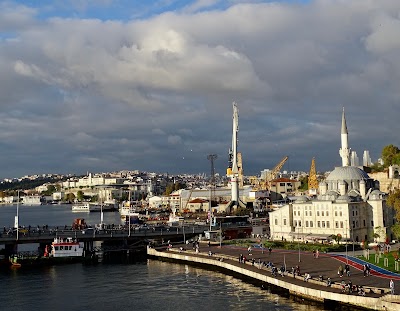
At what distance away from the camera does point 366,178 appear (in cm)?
8338

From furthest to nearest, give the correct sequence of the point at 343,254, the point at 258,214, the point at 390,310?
the point at 258,214, the point at 343,254, the point at 390,310

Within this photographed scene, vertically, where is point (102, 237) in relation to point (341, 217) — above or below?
below

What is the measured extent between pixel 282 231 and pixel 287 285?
110ft

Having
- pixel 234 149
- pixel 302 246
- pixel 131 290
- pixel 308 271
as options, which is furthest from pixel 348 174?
pixel 234 149

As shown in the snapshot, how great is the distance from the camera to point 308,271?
50.5m

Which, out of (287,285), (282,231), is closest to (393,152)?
(282,231)

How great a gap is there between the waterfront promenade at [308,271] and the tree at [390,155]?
78.9 metres

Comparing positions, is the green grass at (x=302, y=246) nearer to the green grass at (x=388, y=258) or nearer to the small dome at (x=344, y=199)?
the green grass at (x=388, y=258)

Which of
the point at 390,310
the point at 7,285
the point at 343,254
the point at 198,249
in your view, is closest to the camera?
the point at 390,310

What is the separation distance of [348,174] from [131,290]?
45876 mm

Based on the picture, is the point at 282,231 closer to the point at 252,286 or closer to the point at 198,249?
the point at 198,249

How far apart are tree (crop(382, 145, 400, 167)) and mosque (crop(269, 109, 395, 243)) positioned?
Answer: 58.5 m

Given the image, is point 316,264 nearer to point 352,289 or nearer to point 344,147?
point 352,289

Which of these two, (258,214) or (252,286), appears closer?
(252,286)
